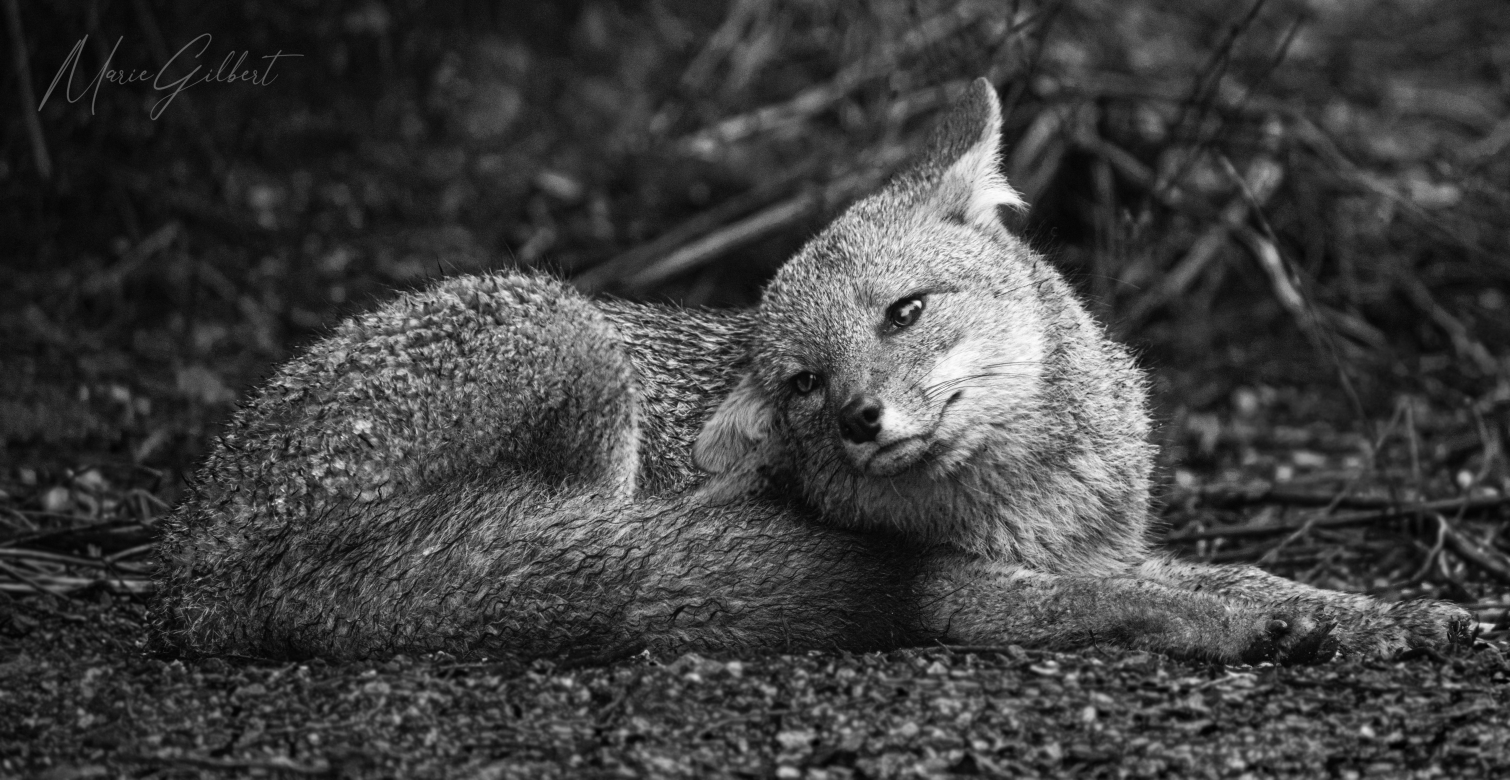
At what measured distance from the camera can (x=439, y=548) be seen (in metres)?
3.74

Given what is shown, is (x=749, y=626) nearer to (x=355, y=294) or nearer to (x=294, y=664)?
(x=294, y=664)

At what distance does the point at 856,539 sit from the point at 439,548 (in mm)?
1269

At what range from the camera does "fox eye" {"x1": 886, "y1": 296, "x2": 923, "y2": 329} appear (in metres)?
4.28

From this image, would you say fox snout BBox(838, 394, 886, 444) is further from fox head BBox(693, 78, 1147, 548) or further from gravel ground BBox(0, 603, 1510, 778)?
gravel ground BBox(0, 603, 1510, 778)

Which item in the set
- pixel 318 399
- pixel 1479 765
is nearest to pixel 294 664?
pixel 318 399

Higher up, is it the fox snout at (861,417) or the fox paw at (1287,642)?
the fox snout at (861,417)

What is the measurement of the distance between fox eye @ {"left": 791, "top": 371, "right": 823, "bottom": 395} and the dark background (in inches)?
60.5

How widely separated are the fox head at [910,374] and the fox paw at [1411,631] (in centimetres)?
102

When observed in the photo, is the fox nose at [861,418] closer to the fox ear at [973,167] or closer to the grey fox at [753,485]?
the grey fox at [753,485]

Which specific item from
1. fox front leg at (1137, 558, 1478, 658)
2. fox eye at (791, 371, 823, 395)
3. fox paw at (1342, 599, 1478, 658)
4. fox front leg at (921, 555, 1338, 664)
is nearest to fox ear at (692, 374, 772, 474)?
fox eye at (791, 371, 823, 395)

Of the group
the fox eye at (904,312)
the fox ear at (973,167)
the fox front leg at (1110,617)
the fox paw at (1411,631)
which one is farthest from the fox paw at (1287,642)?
the fox ear at (973,167)

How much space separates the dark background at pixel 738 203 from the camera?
6.27 metres
